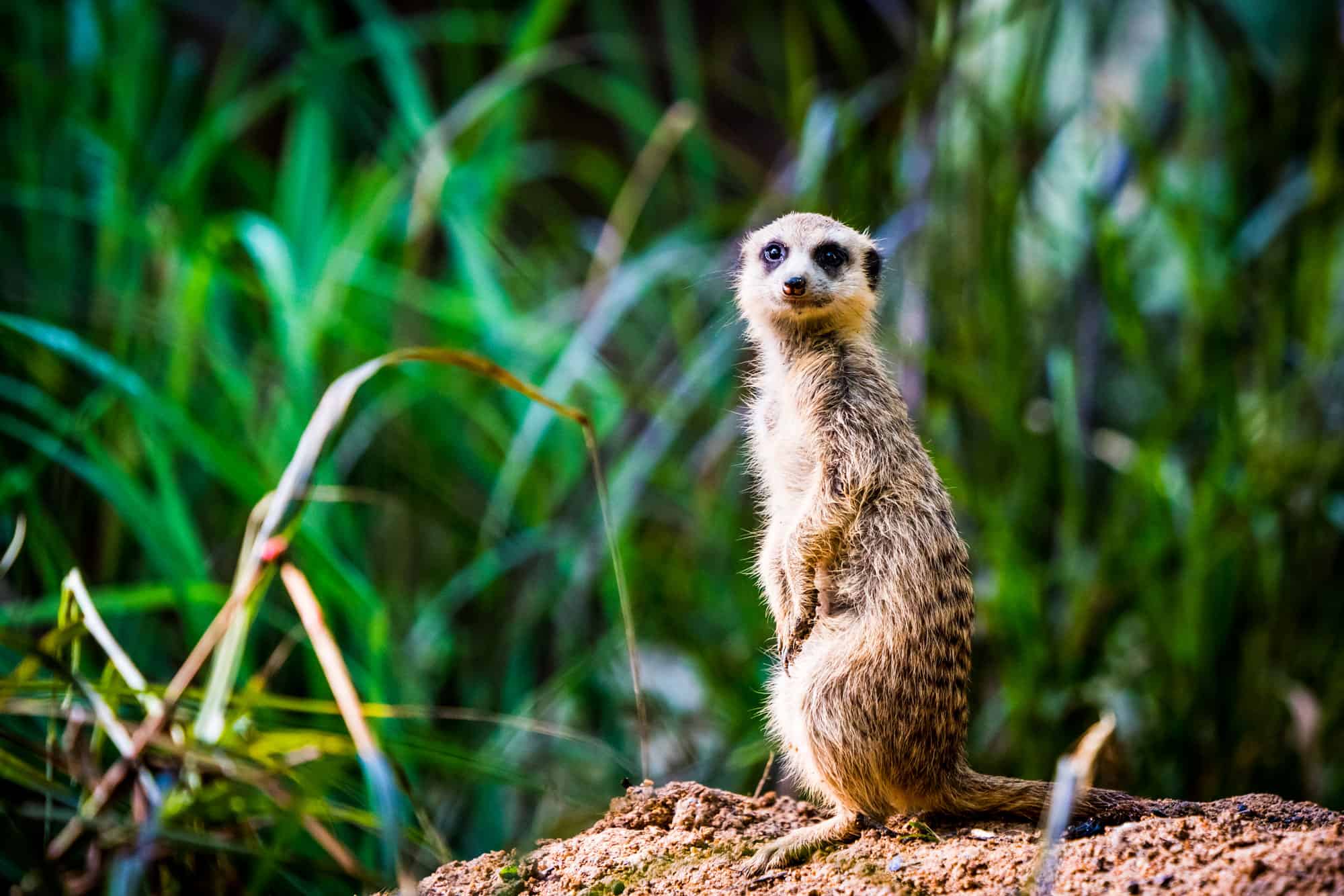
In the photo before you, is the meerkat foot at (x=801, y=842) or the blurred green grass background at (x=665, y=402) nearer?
the meerkat foot at (x=801, y=842)

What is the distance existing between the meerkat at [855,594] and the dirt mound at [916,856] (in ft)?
0.17

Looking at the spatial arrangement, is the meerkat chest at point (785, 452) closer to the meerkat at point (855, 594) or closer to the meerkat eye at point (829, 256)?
the meerkat at point (855, 594)

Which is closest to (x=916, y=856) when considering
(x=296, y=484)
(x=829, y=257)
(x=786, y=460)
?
(x=786, y=460)

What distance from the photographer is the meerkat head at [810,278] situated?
1.57 metres

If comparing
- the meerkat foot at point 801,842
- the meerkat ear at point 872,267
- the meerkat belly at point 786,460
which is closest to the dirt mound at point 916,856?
the meerkat foot at point 801,842

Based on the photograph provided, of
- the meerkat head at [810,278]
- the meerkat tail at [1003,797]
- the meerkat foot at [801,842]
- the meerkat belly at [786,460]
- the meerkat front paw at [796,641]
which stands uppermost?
the meerkat head at [810,278]

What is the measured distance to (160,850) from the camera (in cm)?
95

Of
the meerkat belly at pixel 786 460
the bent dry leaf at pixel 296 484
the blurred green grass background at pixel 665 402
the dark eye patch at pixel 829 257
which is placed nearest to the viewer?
the bent dry leaf at pixel 296 484

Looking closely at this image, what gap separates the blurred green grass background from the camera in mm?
2312

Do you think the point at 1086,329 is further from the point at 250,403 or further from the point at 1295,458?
the point at 250,403

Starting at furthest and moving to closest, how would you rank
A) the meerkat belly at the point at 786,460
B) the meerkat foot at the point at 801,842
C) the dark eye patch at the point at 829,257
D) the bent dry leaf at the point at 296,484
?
the dark eye patch at the point at 829,257 → the meerkat belly at the point at 786,460 → the meerkat foot at the point at 801,842 → the bent dry leaf at the point at 296,484

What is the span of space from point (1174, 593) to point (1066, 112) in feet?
3.88

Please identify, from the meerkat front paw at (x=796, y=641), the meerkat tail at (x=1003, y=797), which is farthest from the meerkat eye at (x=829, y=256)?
the meerkat tail at (x=1003, y=797)

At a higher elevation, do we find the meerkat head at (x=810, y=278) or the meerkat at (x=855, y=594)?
the meerkat head at (x=810, y=278)
